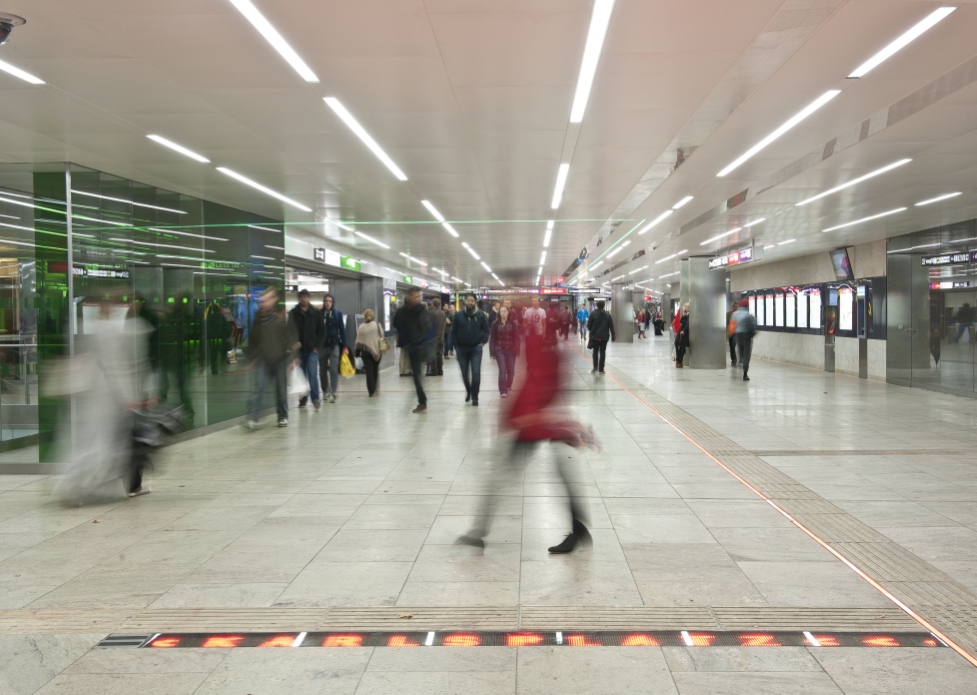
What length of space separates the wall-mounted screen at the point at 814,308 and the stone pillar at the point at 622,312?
18.4 meters

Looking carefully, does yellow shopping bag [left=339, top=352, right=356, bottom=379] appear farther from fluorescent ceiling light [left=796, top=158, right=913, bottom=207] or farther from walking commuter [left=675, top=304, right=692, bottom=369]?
walking commuter [left=675, top=304, right=692, bottom=369]

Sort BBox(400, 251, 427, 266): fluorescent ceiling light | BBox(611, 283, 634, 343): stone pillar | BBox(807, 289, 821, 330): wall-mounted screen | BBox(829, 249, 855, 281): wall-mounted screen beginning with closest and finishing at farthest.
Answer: BBox(829, 249, 855, 281): wall-mounted screen, BBox(400, 251, 427, 266): fluorescent ceiling light, BBox(807, 289, 821, 330): wall-mounted screen, BBox(611, 283, 634, 343): stone pillar

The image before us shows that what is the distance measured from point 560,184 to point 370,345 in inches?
213

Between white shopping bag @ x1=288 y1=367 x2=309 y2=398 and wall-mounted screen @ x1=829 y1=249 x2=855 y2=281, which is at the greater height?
wall-mounted screen @ x1=829 y1=249 x2=855 y2=281

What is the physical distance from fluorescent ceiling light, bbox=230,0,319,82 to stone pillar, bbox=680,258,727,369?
17.4m

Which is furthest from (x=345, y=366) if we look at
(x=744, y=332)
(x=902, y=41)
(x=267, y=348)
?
(x=902, y=41)

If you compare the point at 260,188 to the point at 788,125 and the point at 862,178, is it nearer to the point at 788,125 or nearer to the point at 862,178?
the point at 788,125

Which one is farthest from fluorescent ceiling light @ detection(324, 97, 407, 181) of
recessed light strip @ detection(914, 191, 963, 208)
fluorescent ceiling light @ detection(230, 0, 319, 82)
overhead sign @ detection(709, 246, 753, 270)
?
overhead sign @ detection(709, 246, 753, 270)

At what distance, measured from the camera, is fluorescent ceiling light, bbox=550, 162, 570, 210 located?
9702mm

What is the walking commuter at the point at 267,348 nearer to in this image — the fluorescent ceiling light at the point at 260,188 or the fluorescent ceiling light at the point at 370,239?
the fluorescent ceiling light at the point at 260,188

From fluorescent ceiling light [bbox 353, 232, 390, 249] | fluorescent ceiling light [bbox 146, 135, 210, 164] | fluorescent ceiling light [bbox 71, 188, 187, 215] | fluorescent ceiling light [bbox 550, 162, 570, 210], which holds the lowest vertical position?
fluorescent ceiling light [bbox 71, 188, 187, 215]

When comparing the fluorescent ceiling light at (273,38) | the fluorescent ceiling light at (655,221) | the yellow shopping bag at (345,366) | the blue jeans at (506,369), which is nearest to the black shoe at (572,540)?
the fluorescent ceiling light at (273,38)

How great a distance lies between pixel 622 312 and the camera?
135 feet

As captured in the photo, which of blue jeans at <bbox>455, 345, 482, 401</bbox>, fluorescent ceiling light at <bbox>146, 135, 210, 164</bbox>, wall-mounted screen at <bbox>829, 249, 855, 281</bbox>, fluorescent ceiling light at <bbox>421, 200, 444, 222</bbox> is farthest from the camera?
wall-mounted screen at <bbox>829, 249, 855, 281</bbox>
